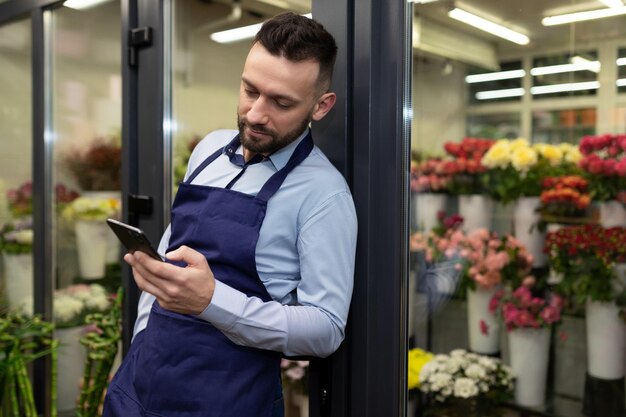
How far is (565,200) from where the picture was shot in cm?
132

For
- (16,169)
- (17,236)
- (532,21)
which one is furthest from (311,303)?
(16,169)

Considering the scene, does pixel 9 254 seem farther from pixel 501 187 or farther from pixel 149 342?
pixel 501 187

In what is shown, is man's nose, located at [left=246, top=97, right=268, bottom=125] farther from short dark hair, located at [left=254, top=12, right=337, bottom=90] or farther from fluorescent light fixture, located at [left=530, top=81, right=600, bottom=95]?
fluorescent light fixture, located at [left=530, top=81, right=600, bottom=95]

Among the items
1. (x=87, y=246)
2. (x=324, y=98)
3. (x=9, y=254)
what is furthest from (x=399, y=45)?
(x=9, y=254)

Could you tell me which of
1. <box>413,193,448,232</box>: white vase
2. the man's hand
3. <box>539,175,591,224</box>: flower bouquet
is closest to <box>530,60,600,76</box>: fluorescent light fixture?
<box>539,175,591,224</box>: flower bouquet

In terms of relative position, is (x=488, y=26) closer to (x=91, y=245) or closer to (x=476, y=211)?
(x=476, y=211)

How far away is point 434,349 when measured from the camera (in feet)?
5.13

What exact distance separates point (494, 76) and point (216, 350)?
89 centimetres

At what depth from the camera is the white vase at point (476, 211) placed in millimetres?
1495

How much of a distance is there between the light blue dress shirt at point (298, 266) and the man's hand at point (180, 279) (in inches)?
1.1

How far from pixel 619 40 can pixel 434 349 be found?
0.83 m

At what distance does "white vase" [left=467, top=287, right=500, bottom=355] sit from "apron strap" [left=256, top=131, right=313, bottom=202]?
21.6 inches

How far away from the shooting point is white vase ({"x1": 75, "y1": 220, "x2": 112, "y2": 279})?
2.61m

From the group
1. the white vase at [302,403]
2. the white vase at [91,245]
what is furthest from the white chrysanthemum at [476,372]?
the white vase at [91,245]
